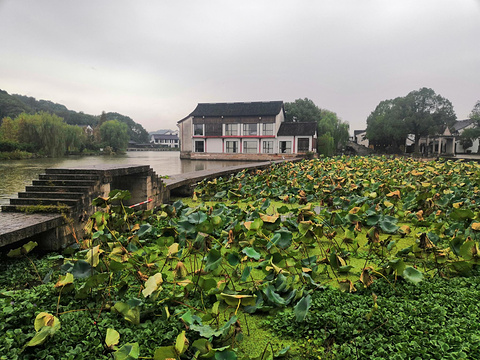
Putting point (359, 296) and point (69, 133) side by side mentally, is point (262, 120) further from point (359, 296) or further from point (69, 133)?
point (359, 296)

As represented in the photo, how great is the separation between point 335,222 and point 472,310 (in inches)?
67.3

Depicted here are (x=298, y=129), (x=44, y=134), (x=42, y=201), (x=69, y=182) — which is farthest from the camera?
(x=298, y=129)

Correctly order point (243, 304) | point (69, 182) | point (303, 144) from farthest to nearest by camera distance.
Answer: point (303, 144) < point (69, 182) < point (243, 304)

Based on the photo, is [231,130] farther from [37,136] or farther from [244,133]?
[37,136]

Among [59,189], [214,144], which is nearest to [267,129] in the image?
[214,144]

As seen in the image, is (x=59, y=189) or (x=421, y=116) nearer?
(x=59, y=189)

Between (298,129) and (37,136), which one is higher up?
(298,129)

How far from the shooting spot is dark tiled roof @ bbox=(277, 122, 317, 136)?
33.4m

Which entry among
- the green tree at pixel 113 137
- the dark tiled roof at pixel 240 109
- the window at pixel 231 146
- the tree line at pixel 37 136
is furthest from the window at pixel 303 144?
the green tree at pixel 113 137

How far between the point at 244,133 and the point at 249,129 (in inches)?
26.6

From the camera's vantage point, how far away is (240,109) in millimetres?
35844

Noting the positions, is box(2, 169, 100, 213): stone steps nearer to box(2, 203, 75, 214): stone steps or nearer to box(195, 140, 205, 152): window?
box(2, 203, 75, 214): stone steps

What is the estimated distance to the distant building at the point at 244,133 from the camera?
3416 cm

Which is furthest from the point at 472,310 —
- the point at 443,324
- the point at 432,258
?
the point at 432,258
